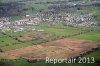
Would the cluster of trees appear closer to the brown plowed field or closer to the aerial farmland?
the aerial farmland

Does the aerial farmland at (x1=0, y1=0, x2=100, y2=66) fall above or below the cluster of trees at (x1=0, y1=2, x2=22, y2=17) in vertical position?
below

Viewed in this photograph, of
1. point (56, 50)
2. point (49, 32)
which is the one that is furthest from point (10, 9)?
point (56, 50)

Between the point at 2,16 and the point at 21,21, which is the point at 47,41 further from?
the point at 2,16

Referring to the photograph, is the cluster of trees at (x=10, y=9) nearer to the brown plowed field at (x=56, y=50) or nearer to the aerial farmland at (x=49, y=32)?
the aerial farmland at (x=49, y=32)

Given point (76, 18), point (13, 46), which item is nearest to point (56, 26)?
point (76, 18)

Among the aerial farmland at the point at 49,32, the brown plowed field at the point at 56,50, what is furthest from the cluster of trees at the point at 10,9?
the brown plowed field at the point at 56,50

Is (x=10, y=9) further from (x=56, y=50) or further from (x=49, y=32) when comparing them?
(x=56, y=50)

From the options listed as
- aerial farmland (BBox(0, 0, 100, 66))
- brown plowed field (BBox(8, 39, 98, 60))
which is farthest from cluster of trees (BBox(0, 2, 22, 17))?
brown plowed field (BBox(8, 39, 98, 60))

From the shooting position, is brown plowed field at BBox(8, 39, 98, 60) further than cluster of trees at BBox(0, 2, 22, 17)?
No
